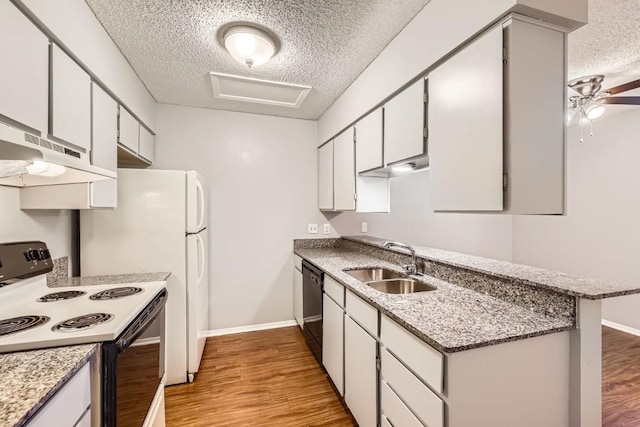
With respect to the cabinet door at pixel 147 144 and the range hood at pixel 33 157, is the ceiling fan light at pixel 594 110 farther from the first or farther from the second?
the cabinet door at pixel 147 144

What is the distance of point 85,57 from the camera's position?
154cm

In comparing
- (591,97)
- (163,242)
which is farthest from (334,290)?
(591,97)

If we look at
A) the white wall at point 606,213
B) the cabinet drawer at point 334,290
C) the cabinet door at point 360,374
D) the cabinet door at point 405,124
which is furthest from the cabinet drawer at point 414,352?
the white wall at point 606,213

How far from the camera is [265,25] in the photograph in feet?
5.70

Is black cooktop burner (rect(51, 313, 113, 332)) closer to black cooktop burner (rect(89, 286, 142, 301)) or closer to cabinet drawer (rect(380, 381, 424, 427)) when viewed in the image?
black cooktop burner (rect(89, 286, 142, 301))

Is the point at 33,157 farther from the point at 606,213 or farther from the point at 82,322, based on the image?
the point at 606,213

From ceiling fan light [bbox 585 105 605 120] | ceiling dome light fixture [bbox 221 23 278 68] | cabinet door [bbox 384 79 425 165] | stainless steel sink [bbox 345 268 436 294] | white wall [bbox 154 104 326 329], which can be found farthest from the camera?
white wall [bbox 154 104 326 329]

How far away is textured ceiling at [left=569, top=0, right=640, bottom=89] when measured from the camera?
66.2 inches

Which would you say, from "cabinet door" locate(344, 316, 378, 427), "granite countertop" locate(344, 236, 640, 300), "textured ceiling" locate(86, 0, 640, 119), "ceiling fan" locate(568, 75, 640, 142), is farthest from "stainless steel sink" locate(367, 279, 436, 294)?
"ceiling fan" locate(568, 75, 640, 142)

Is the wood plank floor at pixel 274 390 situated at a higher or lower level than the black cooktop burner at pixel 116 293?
lower

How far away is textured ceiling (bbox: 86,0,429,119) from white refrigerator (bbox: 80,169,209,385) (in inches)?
34.3

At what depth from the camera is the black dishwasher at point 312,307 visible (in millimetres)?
2416

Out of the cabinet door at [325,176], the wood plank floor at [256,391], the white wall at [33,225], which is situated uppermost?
the cabinet door at [325,176]

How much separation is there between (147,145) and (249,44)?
1.57m
